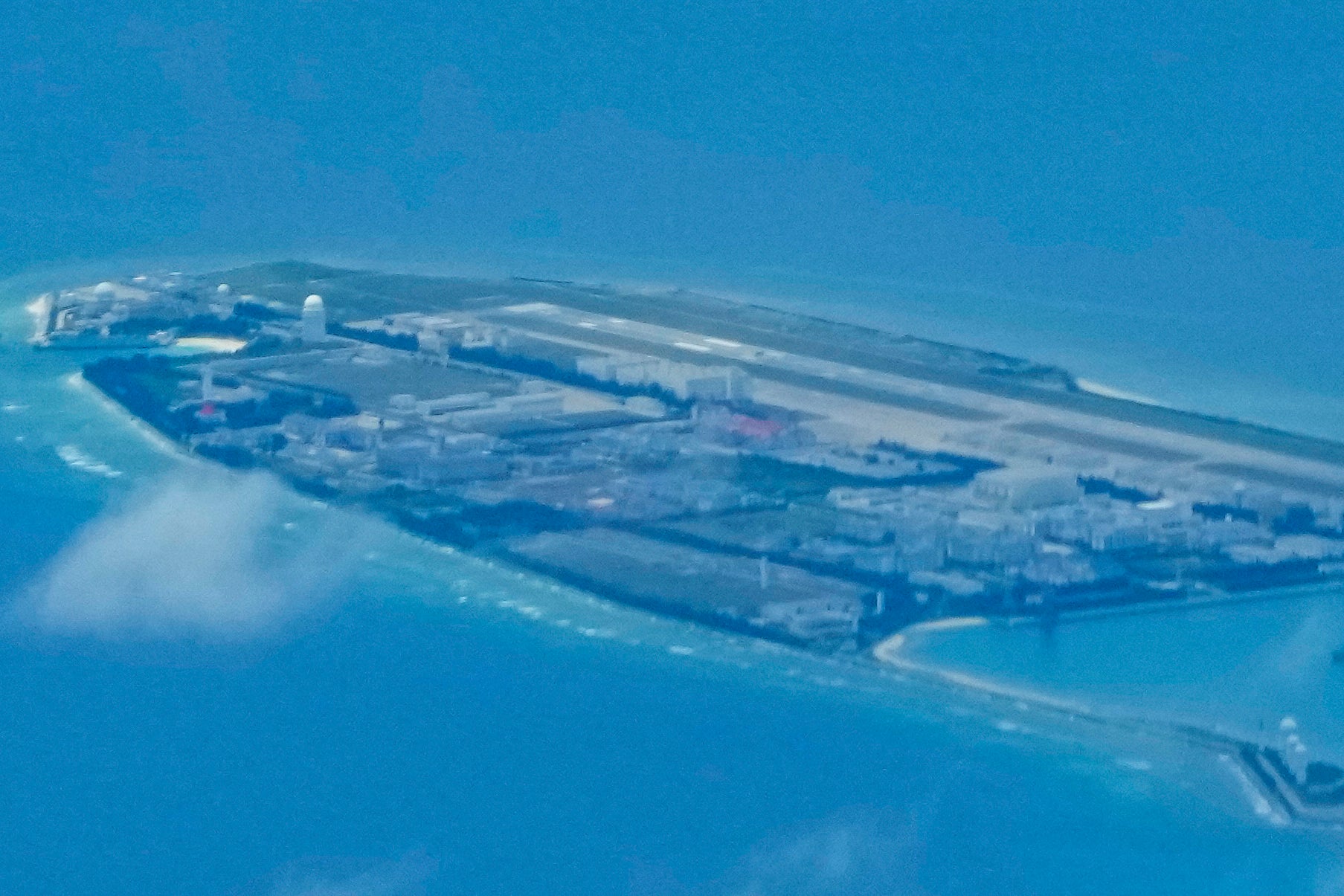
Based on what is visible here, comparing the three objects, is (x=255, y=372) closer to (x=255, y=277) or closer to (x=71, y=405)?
(x=71, y=405)

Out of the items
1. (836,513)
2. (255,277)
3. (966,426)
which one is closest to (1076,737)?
(836,513)

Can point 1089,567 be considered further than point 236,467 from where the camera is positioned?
No

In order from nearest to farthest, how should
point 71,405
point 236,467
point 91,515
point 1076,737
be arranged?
1. point 1076,737
2. point 91,515
3. point 236,467
4. point 71,405

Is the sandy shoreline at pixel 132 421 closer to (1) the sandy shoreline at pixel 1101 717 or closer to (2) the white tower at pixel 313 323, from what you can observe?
(2) the white tower at pixel 313 323

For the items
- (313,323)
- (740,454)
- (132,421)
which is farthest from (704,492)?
(313,323)

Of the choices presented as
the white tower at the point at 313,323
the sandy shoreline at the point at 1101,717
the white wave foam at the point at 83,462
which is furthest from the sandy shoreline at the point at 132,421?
the sandy shoreline at the point at 1101,717

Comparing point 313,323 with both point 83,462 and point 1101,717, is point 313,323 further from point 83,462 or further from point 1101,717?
point 1101,717
